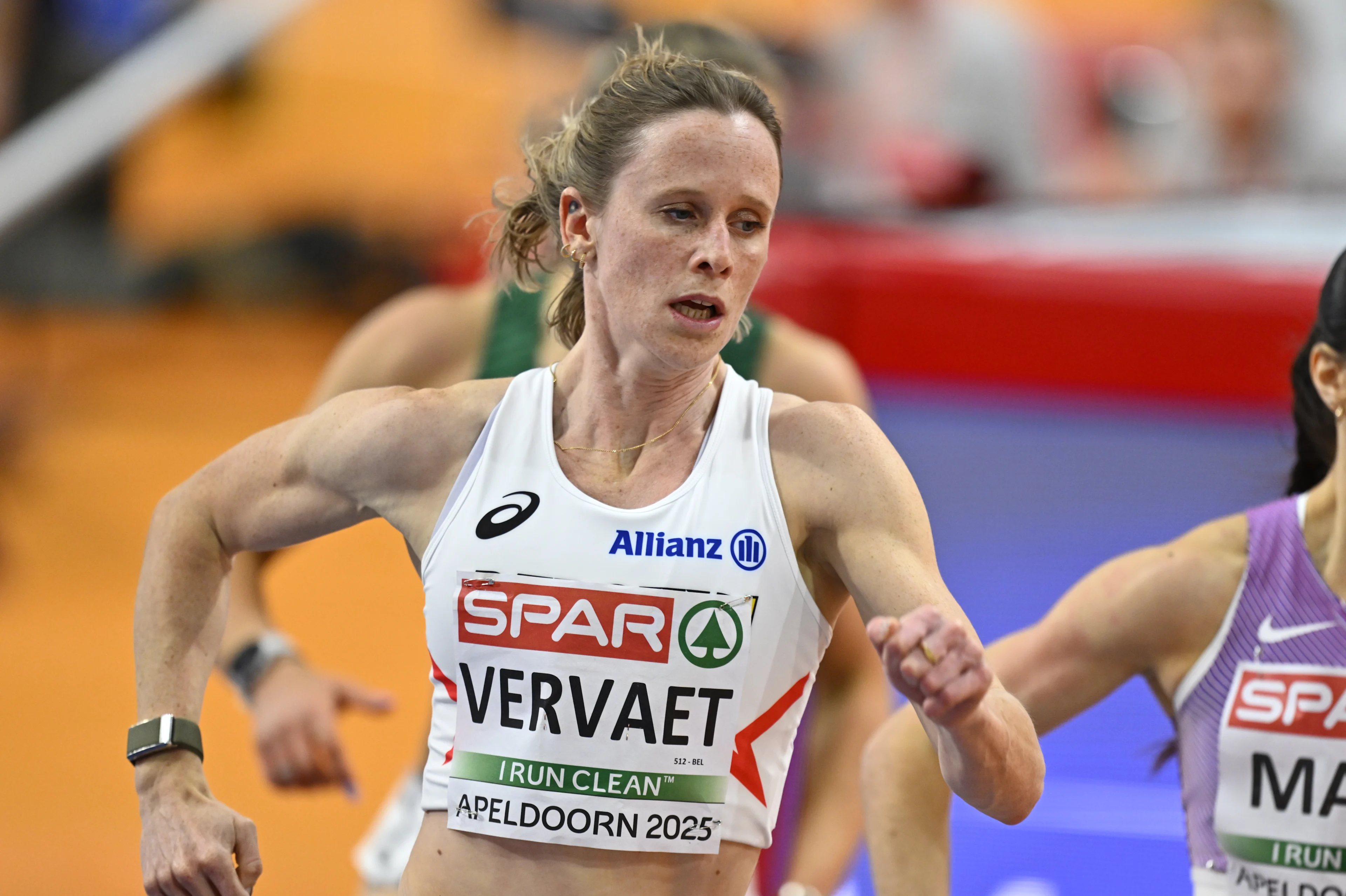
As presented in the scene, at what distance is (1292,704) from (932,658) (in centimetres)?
80

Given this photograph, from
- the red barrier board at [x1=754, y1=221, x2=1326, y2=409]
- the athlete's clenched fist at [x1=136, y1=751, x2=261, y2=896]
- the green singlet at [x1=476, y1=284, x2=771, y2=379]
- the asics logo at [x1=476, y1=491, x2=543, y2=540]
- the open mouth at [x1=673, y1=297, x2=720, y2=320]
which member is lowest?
the athlete's clenched fist at [x1=136, y1=751, x2=261, y2=896]

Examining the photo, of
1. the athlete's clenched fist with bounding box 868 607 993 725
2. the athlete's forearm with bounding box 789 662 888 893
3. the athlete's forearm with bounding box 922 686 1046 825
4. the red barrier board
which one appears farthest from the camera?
the red barrier board

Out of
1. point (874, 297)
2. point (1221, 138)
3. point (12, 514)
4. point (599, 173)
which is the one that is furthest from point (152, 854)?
point (12, 514)

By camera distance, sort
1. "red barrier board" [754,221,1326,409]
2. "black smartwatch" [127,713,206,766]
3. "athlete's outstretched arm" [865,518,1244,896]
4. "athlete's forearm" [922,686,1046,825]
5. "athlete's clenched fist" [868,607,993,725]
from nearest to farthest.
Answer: "athlete's clenched fist" [868,607,993,725] → "athlete's forearm" [922,686,1046,825] → "black smartwatch" [127,713,206,766] → "athlete's outstretched arm" [865,518,1244,896] → "red barrier board" [754,221,1326,409]

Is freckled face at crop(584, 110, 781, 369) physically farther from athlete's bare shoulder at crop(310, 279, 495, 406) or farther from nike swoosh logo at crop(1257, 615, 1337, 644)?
athlete's bare shoulder at crop(310, 279, 495, 406)

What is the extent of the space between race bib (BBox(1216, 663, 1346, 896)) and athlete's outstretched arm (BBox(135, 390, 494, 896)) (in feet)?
3.39

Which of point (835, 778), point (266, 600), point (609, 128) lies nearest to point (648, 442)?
point (609, 128)

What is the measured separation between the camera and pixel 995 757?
62.8 inches

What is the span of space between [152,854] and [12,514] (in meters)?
5.06

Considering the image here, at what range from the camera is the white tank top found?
180 centimetres

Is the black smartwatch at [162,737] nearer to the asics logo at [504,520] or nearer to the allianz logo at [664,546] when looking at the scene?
the asics logo at [504,520]

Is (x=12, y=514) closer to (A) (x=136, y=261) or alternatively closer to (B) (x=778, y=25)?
(A) (x=136, y=261)

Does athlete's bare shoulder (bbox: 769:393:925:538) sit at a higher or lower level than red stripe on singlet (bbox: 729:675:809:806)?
higher

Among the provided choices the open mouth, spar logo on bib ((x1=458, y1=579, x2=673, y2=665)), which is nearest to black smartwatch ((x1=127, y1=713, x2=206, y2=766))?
spar logo on bib ((x1=458, y1=579, x2=673, y2=665))
